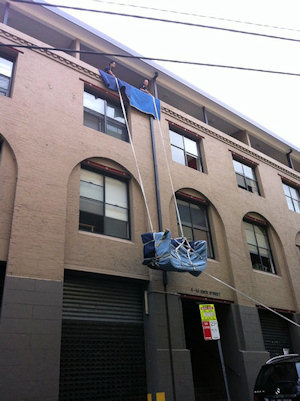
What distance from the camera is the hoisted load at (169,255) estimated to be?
11.1 m

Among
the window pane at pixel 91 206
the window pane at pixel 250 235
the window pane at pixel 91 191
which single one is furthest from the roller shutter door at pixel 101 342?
the window pane at pixel 250 235

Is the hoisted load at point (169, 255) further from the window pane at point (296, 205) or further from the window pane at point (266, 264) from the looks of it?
the window pane at point (296, 205)

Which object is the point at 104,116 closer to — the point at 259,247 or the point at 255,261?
the point at 255,261

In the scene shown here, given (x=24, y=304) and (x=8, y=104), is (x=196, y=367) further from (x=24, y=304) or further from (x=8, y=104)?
(x=8, y=104)

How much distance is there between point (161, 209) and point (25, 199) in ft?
17.1

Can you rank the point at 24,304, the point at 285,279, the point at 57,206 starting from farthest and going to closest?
the point at 285,279, the point at 57,206, the point at 24,304

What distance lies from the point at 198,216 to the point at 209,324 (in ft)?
20.5

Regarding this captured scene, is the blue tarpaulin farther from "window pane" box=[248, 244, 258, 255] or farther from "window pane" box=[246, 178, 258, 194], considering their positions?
"window pane" box=[248, 244, 258, 255]

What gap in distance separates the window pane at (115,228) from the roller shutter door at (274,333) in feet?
24.6

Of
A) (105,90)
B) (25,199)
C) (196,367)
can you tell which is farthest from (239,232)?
(25,199)

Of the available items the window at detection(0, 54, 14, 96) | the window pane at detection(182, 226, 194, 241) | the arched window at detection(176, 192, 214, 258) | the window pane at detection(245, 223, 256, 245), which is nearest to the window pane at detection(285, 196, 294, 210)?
the window pane at detection(245, 223, 256, 245)

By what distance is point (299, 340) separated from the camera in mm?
16531

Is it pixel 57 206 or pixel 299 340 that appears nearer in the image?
pixel 57 206

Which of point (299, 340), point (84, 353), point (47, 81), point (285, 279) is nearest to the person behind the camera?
point (84, 353)
